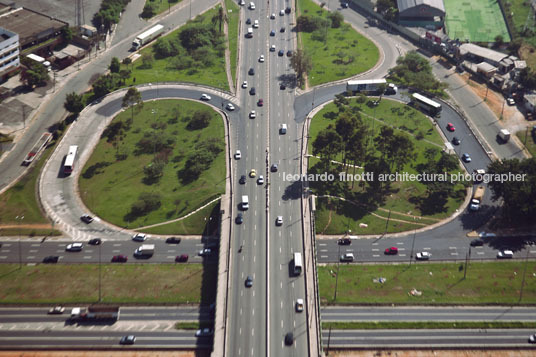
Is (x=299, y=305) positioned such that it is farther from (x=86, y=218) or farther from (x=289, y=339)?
(x=86, y=218)

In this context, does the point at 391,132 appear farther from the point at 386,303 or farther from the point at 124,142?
the point at 124,142

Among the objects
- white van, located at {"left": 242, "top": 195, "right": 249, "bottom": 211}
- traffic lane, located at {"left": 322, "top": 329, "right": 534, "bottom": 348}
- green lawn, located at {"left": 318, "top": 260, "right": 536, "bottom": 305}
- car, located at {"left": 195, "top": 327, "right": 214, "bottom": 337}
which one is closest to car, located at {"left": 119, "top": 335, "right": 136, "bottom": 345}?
car, located at {"left": 195, "top": 327, "right": 214, "bottom": 337}

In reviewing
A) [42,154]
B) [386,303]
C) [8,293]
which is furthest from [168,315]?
[42,154]

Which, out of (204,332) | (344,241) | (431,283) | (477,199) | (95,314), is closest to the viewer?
(204,332)

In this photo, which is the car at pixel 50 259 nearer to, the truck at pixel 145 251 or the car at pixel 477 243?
the truck at pixel 145 251

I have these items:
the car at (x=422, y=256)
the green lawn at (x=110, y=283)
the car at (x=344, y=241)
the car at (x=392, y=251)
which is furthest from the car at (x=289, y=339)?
the car at (x=422, y=256)

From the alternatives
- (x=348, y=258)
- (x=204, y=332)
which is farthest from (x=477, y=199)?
(x=204, y=332)

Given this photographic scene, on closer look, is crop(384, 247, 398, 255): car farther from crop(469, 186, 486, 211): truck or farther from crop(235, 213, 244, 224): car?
crop(235, 213, 244, 224): car
